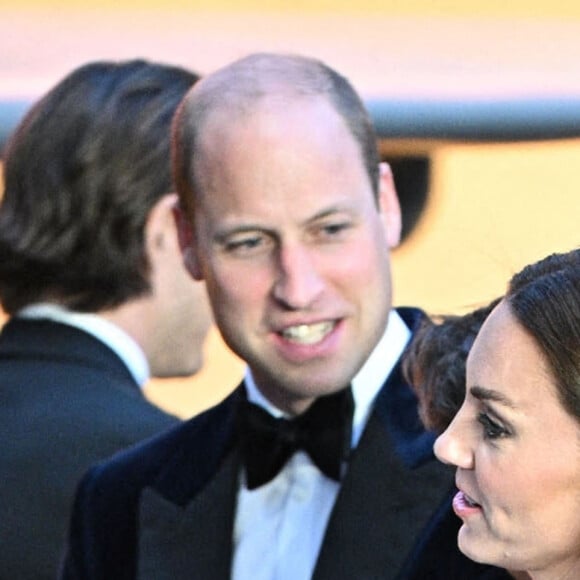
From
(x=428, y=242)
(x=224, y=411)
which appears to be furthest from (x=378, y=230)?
(x=428, y=242)

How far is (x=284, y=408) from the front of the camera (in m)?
2.44

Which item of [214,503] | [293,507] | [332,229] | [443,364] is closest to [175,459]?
[214,503]

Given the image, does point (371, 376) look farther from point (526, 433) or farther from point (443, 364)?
point (526, 433)

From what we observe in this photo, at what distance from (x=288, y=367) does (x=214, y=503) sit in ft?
0.76

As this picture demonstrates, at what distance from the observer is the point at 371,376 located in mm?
2416

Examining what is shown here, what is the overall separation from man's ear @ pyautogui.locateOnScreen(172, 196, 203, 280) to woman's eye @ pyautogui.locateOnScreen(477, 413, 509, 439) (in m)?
0.78

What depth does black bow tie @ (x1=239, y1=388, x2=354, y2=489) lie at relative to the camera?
2.35m

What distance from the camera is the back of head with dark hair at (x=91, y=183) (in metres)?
3.03

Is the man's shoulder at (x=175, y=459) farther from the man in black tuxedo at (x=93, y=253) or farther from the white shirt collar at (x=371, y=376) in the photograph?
the man in black tuxedo at (x=93, y=253)

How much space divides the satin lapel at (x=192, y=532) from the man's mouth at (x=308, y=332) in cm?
22

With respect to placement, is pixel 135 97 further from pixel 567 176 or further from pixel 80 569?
pixel 567 176

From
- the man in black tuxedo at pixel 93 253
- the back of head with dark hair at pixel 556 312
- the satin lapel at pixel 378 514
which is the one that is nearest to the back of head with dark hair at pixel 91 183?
the man in black tuxedo at pixel 93 253

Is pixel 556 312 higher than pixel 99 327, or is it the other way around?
pixel 556 312

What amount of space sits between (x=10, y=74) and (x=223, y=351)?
162 cm
